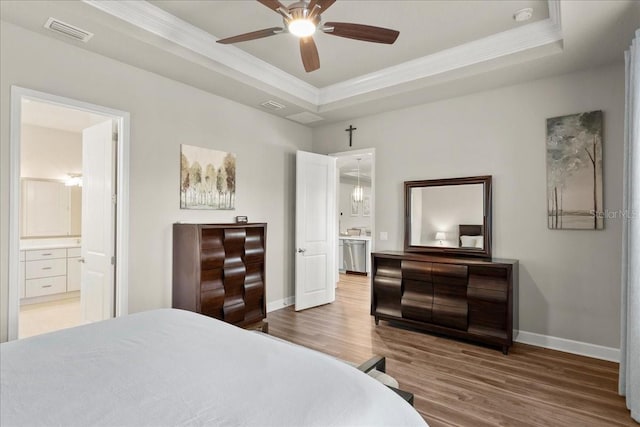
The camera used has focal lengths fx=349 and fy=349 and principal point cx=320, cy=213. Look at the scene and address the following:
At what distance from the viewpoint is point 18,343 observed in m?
1.65

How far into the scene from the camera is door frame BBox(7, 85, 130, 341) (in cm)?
265

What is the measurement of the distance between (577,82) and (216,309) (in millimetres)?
4275

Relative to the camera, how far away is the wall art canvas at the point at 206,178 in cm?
385

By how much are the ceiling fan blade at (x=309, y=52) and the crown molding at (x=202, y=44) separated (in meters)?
1.11

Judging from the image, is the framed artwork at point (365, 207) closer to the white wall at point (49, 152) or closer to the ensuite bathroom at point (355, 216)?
the ensuite bathroom at point (355, 216)

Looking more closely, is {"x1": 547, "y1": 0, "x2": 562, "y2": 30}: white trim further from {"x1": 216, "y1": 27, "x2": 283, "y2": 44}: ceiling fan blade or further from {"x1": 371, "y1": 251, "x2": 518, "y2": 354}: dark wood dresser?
{"x1": 371, "y1": 251, "x2": 518, "y2": 354}: dark wood dresser

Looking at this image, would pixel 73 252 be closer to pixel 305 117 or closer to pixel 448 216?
pixel 305 117

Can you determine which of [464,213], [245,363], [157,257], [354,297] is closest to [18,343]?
[245,363]

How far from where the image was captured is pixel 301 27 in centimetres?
231

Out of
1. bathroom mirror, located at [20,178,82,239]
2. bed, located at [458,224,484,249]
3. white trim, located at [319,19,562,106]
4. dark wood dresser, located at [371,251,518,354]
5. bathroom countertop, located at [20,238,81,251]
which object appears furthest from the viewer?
bathroom mirror, located at [20,178,82,239]

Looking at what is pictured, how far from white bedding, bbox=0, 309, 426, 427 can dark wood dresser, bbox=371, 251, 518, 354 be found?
102 inches

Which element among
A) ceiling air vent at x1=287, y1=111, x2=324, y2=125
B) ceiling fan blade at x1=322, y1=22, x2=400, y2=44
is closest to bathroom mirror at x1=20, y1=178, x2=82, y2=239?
ceiling air vent at x1=287, y1=111, x2=324, y2=125

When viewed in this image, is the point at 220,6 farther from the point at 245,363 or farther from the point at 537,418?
the point at 537,418

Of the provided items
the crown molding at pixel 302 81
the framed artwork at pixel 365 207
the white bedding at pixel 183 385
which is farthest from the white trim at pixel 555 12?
the framed artwork at pixel 365 207
